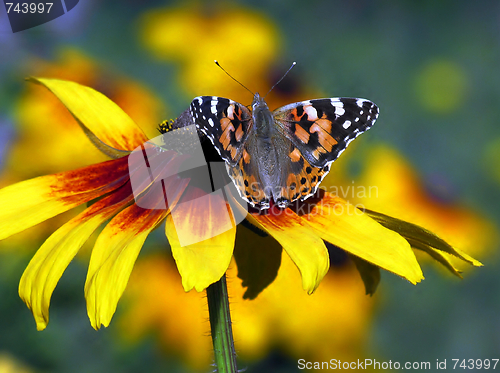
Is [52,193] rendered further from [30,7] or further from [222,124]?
[30,7]

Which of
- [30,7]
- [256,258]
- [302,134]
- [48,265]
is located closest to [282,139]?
[302,134]

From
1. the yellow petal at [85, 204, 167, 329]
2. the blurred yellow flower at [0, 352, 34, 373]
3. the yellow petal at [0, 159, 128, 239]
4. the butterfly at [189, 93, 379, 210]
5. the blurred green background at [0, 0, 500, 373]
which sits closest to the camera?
the yellow petal at [85, 204, 167, 329]

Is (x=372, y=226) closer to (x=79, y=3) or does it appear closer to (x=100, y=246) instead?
(x=100, y=246)

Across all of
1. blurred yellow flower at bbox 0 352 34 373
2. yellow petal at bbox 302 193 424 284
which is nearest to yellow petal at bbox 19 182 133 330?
yellow petal at bbox 302 193 424 284

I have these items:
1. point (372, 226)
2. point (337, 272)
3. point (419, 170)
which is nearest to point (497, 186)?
point (419, 170)

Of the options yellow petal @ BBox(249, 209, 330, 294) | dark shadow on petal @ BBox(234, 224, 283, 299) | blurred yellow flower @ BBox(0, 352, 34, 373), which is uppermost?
yellow petal @ BBox(249, 209, 330, 294)

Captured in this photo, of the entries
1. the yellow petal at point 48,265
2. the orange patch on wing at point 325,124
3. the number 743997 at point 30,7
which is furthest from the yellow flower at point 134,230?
A: the number 743997 at point 30,7

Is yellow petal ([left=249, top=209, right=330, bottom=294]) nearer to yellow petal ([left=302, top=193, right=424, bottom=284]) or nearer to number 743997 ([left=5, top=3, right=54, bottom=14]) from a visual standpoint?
yellow petal ([left=302, top=193, right=424, bottom=284])
